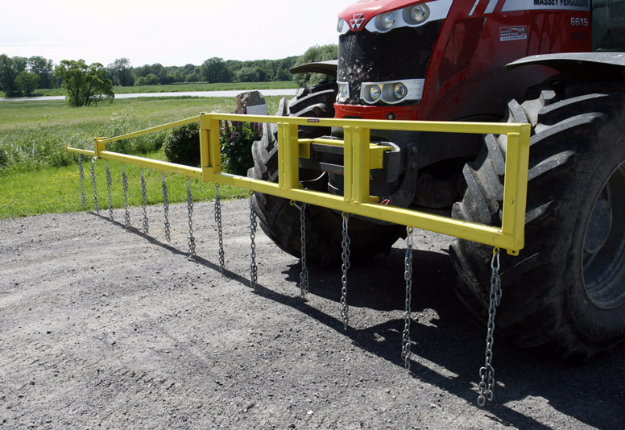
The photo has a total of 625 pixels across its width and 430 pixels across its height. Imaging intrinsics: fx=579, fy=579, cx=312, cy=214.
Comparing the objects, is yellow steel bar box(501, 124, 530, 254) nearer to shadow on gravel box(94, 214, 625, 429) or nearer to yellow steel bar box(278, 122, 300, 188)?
shadow on gravel box(94, 214, 625, 429)

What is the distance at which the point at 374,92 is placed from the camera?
3709mm

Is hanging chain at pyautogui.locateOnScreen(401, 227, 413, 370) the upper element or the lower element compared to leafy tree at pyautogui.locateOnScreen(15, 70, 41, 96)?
lower

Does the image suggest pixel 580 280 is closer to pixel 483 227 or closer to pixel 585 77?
pixel 483 227

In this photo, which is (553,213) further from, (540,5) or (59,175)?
(59,175)

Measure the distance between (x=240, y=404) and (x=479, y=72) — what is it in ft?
7.92

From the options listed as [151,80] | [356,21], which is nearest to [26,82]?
[151,80]

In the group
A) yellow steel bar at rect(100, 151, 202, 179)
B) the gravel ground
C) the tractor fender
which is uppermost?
the tractor fender

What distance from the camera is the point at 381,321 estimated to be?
399 centimetres

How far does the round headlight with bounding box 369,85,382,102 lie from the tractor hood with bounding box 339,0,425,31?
37cm

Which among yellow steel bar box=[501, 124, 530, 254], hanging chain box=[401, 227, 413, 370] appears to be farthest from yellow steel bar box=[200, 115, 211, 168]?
yellow steel bar box=[501, 124, 530, 254]

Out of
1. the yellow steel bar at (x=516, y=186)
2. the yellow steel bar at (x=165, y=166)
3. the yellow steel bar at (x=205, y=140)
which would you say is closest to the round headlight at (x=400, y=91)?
the yellow steel bar at (x=516, y=186)

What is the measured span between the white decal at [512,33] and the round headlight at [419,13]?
1.63 ft

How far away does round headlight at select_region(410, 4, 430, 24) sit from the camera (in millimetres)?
3461

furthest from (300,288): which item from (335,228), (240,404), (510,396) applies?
(510,396)
